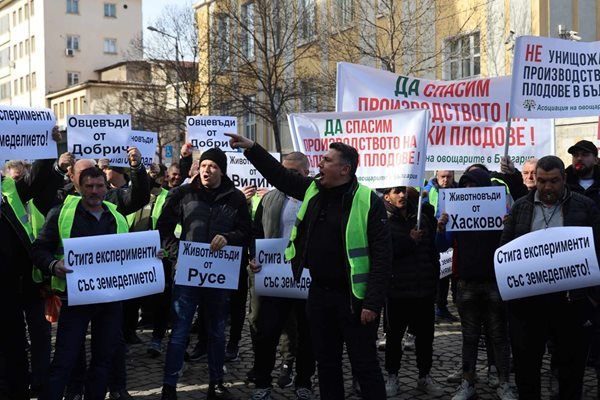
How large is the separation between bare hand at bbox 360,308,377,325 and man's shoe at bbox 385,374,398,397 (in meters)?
1.65

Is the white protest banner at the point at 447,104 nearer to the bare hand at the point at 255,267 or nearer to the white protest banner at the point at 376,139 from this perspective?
the white protest banner at the point at 376,139

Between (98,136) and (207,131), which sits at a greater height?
(207,131)

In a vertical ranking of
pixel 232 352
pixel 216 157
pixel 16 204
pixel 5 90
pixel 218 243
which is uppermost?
pixel 5 90

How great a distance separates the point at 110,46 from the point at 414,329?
78356 mm

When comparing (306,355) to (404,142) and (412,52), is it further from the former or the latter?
(412,52)

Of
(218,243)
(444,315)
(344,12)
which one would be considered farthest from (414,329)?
(344,12)

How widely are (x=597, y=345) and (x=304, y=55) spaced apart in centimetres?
2279

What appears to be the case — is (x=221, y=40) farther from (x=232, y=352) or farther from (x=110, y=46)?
(x=110, y=46)

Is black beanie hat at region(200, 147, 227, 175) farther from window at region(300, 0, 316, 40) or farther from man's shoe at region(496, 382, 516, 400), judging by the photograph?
window at region(300, 0, 316, 40)

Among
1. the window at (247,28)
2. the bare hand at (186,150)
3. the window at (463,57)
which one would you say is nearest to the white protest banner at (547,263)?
the bare hand at (186,150)

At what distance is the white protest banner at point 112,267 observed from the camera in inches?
222

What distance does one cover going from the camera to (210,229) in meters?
6.58

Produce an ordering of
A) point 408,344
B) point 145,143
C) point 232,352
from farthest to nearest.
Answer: point 145,143, point 408,344, point 232,352

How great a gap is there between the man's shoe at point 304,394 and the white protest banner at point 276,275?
0.75m
